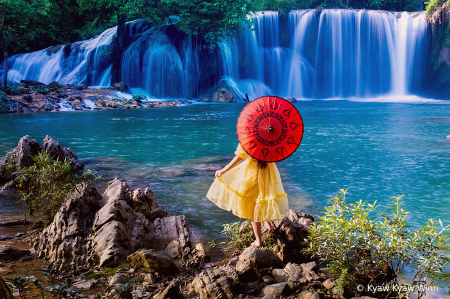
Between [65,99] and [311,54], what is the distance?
23.5 meters

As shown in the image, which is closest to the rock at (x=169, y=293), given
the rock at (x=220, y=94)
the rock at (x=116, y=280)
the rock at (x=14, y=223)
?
the rock at (x=116, y=280)

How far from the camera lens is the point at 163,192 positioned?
6.36 meters

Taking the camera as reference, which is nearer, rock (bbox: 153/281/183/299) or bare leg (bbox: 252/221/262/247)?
rock (bbox: 153/281/183/299)

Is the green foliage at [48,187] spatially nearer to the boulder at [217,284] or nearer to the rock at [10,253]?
the rock at [10,253]

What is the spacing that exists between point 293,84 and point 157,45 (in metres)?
13.6

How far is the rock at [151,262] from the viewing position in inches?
129

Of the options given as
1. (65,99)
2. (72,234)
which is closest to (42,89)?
(65,99)

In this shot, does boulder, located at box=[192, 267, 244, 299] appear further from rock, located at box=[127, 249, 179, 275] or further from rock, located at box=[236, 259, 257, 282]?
rock, located at box=[127, 249, 179, 275]

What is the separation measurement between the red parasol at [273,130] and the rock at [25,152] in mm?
4791

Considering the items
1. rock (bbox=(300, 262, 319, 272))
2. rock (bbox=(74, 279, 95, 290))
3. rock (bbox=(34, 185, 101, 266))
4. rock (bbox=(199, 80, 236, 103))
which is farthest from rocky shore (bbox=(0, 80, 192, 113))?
rock (bbox=(300, 262, 319, 272))

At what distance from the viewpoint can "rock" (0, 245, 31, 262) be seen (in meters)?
3.42

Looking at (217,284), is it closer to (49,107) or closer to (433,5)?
(49,107)

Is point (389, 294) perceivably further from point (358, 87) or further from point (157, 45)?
point (358, 87)

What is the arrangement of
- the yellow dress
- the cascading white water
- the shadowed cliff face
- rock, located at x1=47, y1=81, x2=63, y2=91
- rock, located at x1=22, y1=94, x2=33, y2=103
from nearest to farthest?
the yellow dress
rock, located at x1=22, y1=94, x2=33, y2=103
rock, located at x1=47, y1=81, x2=63, y2=91
the cascading white water
the shadowed cliff face
